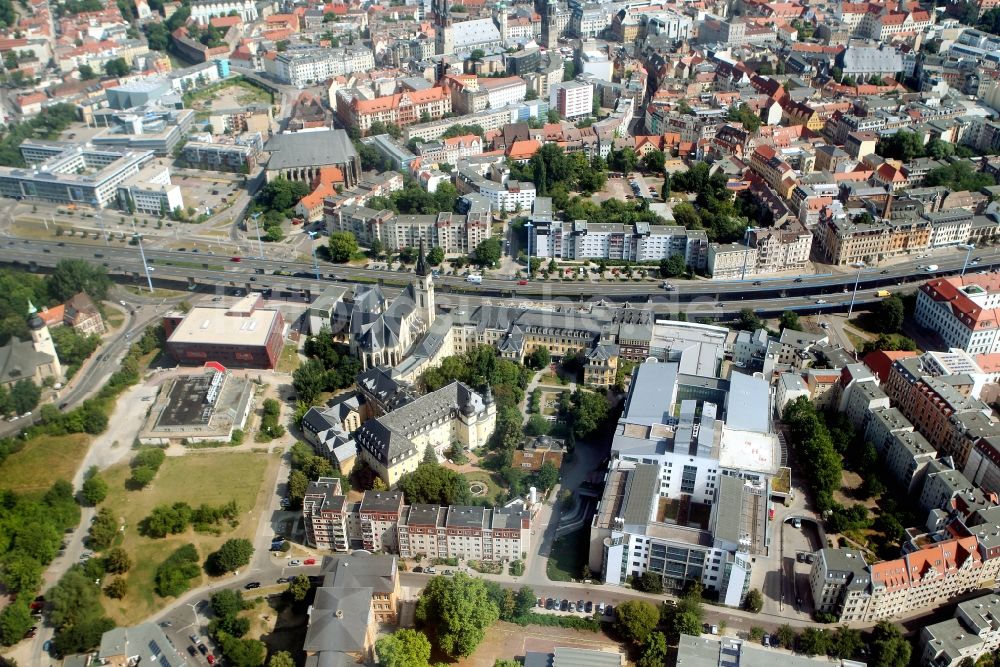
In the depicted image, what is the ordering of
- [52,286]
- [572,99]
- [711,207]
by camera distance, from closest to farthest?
[52,286] → [711,207] → [572,99]

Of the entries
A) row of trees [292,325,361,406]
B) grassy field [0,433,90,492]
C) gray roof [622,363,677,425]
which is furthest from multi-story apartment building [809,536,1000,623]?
grassy field [0,433,90,492]

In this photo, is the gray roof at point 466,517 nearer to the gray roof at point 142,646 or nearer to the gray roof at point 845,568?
the gray roof at point 142,646

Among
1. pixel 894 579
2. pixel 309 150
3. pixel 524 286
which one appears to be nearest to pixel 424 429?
pixel 524 286

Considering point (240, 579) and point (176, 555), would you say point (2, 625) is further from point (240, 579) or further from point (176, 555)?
point (240, 579)

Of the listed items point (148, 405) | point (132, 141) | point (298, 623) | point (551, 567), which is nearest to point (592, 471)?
point (551, 567)

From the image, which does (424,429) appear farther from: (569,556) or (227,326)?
(227,326)

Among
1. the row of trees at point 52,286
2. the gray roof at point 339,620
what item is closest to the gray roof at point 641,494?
the gray roof at point 339,620

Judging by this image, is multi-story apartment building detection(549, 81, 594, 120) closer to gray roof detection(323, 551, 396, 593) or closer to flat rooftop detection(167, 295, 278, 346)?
flat rooftop detection(167, 295, 278, 346)
